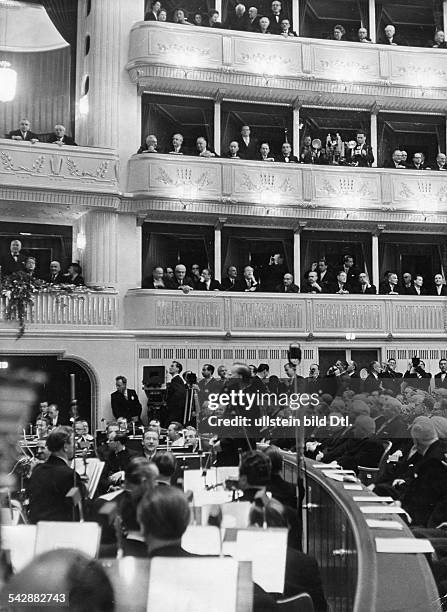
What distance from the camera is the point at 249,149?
1595cm

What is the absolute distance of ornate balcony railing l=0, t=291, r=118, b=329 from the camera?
1341 cm

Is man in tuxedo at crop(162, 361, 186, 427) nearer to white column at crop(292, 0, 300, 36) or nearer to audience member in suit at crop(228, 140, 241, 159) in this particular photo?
audience member in suit at crop(228, 140, 241, 159)

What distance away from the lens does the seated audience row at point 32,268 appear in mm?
13781

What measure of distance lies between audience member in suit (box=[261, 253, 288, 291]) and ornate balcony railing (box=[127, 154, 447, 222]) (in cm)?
90

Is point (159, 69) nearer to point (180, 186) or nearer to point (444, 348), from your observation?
point (180, 186)

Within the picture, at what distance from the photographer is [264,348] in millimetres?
15164

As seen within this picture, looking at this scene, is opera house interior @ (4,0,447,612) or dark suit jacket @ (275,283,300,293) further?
dark suit jacket @ (275,283,300,293)

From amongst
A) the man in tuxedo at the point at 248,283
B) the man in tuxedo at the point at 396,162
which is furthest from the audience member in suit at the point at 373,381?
the man in tuxedo at the point at 396,162

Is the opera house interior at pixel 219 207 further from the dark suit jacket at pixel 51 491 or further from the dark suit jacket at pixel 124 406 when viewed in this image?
the dark suit jacket at pixel 51 491

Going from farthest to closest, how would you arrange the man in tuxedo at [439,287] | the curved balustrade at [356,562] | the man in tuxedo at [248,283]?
1. the man in tuxedo at [439,287]
2. the man in tuxedo at [248,283]
3. the curved balustrade at [356,562]

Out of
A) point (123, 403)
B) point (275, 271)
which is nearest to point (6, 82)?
point (123, 403)

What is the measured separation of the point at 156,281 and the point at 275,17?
5.93m

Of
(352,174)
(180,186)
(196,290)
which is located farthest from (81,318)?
(352,174)

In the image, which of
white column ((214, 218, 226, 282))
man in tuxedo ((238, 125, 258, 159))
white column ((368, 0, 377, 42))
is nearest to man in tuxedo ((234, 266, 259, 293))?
white column ((214, 218, 226, 282))
